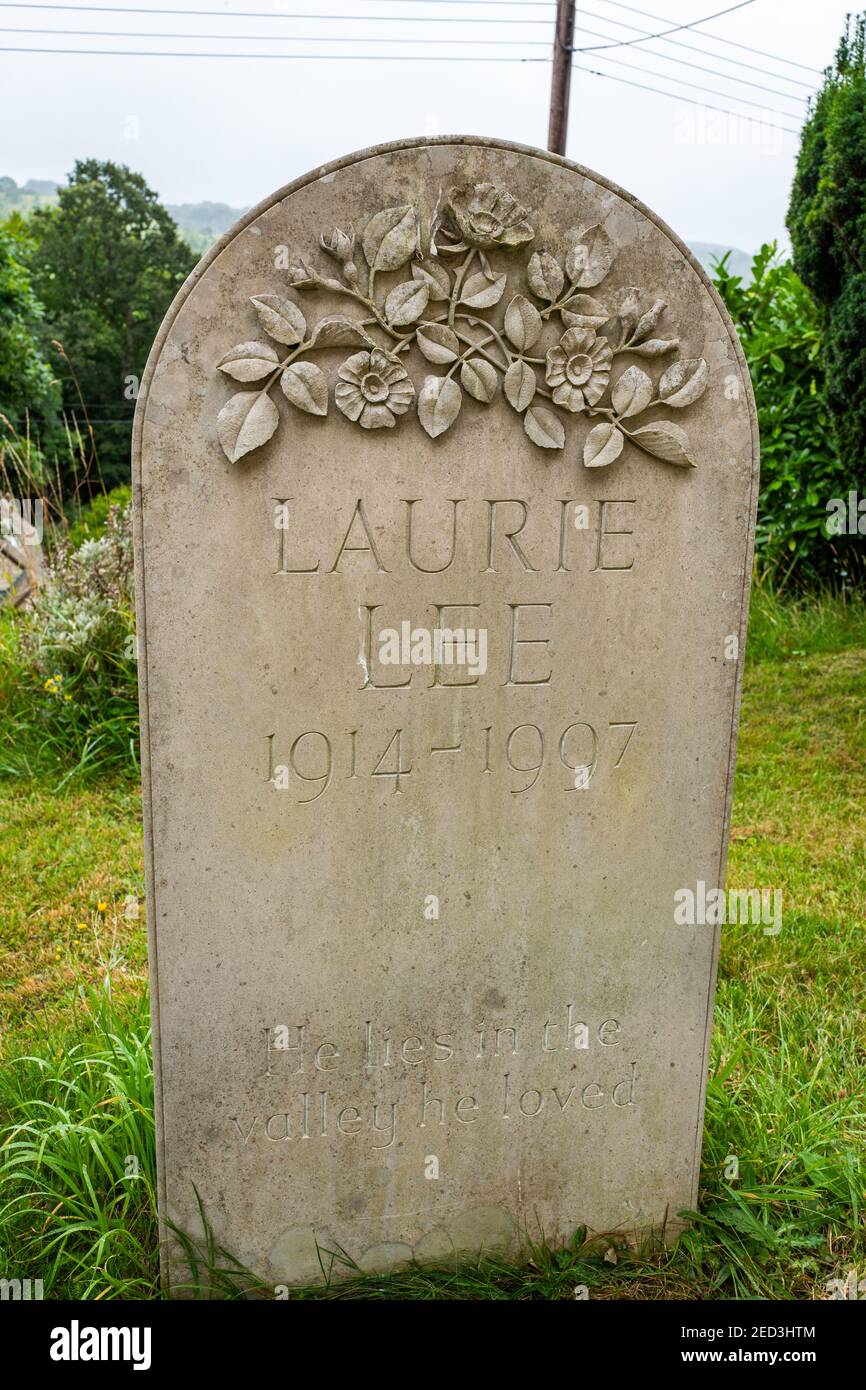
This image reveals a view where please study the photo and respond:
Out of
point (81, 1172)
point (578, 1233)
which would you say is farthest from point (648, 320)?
point (81, 1172)

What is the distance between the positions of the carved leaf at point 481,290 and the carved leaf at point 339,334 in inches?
8.2

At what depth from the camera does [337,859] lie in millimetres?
2201

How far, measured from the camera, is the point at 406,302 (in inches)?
79.0

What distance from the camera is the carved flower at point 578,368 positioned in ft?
6.88

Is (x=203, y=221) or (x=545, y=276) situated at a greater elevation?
(x=203, y=221)

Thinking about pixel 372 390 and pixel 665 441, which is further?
pixel 665 441

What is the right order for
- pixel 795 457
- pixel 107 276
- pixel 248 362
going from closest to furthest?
pixel 248 362
pixel 795 457
pixel 107 276

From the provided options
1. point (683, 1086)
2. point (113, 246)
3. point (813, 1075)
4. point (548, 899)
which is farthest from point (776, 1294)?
point (113, 246)

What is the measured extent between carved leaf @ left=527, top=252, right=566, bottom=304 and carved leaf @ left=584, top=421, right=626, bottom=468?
0.89ft

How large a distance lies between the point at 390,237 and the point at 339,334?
7.8 inches

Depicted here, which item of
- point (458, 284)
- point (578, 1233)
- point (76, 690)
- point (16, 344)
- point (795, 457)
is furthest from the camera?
point (16, 344)

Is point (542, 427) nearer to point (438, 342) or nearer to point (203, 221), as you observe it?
point (438, 342)

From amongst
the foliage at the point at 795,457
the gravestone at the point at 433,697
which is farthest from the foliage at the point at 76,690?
the foliage at the point at 795,457

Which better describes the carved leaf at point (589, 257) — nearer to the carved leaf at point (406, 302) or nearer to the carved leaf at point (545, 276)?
the carved leaf at point (545, 276)
